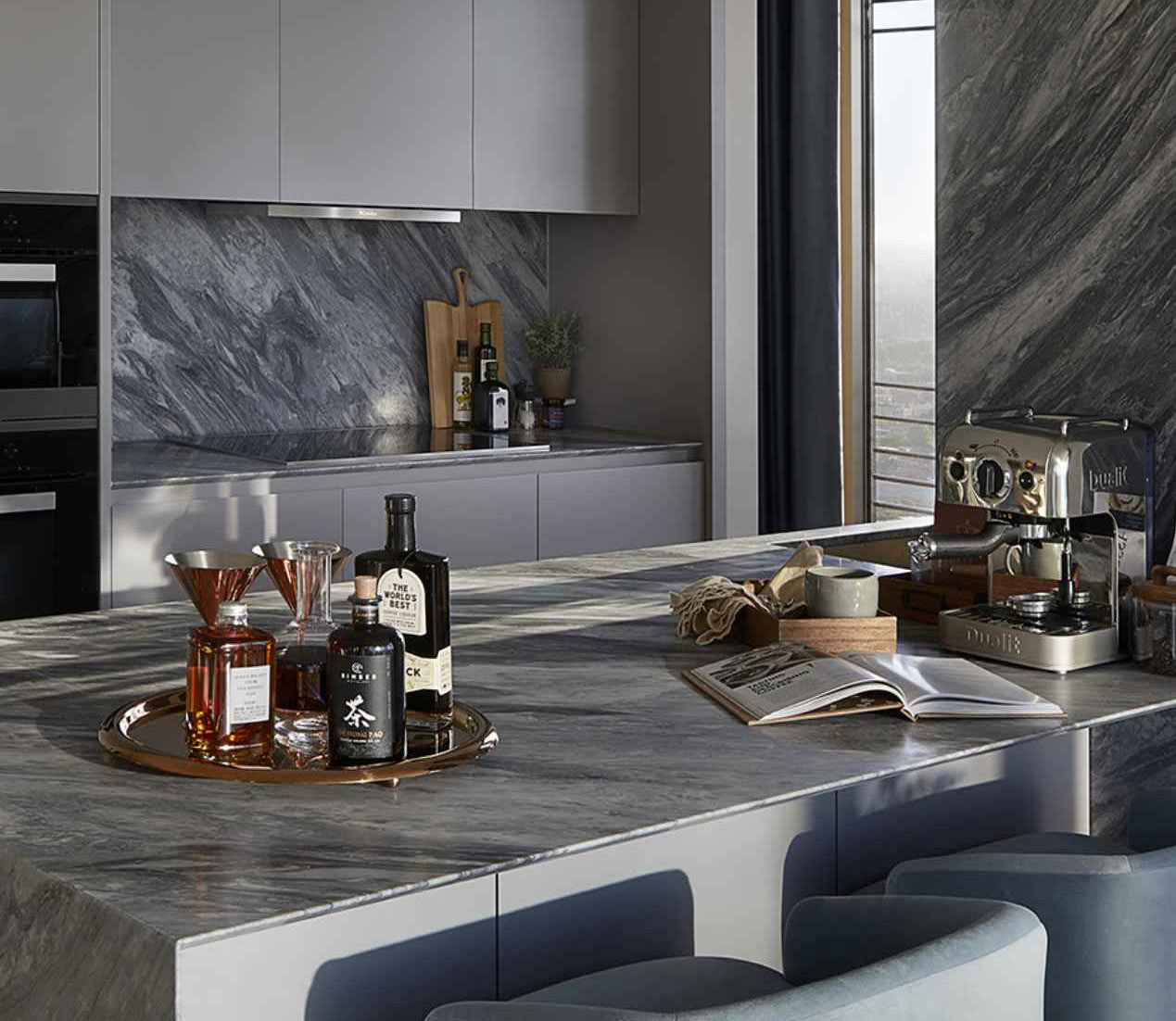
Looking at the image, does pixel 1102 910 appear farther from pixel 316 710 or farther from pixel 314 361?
pixel 314 361

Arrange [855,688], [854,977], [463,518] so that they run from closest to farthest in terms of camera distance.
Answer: [854,977], [855,688], [463,518]

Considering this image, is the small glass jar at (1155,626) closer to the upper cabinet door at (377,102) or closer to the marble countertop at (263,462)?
the marble countertop at (263,462)

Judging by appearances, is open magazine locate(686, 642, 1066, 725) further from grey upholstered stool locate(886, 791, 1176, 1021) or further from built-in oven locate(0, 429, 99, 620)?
built-in oven locate(0, 429, 99, 620)

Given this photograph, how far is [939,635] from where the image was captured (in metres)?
2.47

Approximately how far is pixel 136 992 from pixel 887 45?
4687mm

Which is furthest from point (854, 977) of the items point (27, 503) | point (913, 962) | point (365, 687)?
point (27, 503)

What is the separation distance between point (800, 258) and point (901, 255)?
13.1 inches

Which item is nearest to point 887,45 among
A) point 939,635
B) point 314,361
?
point 314,361

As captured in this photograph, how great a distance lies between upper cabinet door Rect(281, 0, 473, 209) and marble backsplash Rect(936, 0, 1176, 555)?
182 cm

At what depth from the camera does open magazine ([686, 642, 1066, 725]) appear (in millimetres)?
2061

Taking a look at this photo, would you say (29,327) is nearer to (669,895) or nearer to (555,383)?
(555,383)

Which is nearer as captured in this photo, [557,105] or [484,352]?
[557,105]

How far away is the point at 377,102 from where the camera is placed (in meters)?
4.65

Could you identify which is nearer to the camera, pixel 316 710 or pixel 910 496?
pixel 316 710
